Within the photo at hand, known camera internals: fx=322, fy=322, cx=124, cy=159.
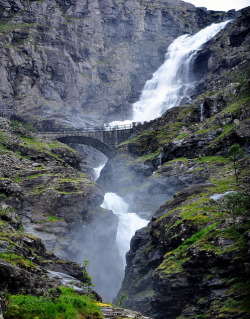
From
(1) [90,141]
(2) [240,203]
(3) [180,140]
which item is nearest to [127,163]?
(1) [90,141]

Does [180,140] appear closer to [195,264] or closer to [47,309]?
[195,264]

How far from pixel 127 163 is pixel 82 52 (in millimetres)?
63685

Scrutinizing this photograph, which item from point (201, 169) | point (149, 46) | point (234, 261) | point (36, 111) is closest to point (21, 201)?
point (201, 169)

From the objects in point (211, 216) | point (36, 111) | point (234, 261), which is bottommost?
point (234, 261)

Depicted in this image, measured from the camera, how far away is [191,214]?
25.7 m

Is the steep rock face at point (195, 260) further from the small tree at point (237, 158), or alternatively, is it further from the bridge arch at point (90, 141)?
the bridge arch at point (90, 141)

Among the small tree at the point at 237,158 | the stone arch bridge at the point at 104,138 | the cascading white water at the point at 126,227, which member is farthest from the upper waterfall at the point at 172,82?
the small tree at the point at 237,158

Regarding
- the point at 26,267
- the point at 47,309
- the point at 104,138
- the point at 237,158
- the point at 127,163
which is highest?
the point at 104,138

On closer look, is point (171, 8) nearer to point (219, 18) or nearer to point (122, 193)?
point (219, 18)

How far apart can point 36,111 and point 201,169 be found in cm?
6117

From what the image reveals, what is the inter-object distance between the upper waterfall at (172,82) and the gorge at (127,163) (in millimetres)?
518

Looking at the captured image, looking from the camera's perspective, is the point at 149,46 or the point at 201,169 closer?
the point at 201,169

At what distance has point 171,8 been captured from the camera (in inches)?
5768

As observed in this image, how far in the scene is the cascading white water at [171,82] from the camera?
3863 inches
